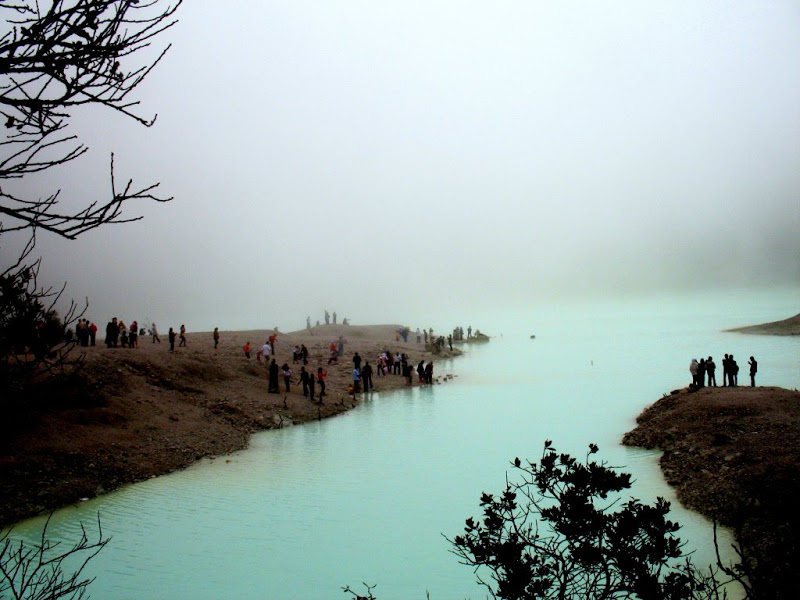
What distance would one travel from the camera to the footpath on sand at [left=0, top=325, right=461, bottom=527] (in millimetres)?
14328

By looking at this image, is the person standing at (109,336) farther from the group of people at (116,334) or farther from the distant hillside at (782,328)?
the distant hillside at (782,328)

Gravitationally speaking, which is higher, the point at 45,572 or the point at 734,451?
the point at 45,572

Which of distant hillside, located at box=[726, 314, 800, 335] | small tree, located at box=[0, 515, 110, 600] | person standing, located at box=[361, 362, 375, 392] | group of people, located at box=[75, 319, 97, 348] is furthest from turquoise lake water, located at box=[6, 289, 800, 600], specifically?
distant hillside, located at box=[726, 314, 800, 335]

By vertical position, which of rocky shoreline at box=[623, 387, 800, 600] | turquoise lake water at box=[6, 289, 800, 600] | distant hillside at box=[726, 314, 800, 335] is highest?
distant hillside at box=[726, 314, 800, 335]

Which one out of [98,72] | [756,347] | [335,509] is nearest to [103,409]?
[335,509]

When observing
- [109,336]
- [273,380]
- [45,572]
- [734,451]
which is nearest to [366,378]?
[273,380]

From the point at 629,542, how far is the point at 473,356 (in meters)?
55.9

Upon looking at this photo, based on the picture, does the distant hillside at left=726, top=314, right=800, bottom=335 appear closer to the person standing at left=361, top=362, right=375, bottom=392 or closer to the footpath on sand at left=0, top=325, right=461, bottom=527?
the person standing at left=361, top=362, right=375, bottom=392

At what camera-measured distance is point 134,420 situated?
18703 millimetres

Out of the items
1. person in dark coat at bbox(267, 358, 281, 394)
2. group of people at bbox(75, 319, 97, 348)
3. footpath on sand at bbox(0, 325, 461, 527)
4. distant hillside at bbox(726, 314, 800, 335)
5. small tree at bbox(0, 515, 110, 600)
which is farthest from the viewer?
distant hillside at bbox(726, 314, 800, 335)

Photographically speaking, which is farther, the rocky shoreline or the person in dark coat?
the person in dark coat

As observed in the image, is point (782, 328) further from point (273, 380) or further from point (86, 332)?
point (86, 332)

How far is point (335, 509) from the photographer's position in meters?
13.8

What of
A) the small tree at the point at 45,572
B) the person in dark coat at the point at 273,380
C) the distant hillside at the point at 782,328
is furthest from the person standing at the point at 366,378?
the distant hillside at the point at 782,328
